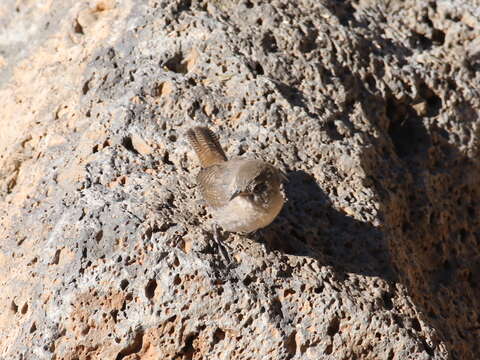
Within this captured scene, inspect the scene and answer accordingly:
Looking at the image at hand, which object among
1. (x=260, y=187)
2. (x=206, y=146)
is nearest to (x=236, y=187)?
A: (x=260, y=187)

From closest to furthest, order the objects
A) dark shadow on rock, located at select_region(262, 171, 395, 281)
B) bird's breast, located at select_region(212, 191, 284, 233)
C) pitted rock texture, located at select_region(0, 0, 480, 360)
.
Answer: pitted rock texture, located at select_region(0, 0, 480, 360) < bird's breast, located at select_region(212, 191, 284, 233) < dark shadow on rock, located at select_region(262, 171, 395, 281)

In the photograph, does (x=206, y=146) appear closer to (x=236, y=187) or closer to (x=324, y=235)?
(x=236, y=187)

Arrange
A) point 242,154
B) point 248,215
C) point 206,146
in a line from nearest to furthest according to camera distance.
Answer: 1. point 248,215
2. point 206,146
3. point 242,154

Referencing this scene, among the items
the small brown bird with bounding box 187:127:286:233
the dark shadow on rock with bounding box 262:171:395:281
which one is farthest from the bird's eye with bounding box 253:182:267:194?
the dark shadow on rock with bounding box 262:171:395:281

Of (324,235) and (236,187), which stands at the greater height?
(236,187)

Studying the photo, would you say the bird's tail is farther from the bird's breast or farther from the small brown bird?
the bird's breast

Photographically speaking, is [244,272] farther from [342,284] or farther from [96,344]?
[96,344]
